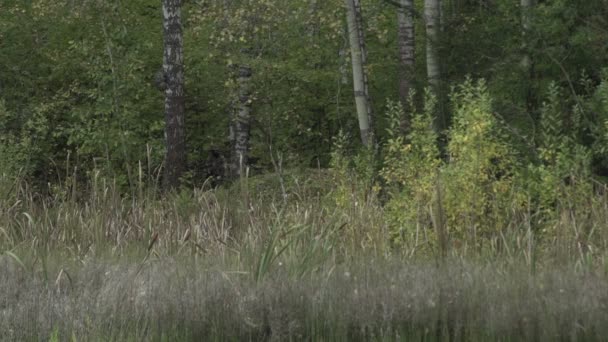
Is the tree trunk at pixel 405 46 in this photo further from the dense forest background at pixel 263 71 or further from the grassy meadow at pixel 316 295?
the grassy meadow at pixel 316 295

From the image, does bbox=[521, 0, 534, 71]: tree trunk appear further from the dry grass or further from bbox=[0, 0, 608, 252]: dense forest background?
the dry grass

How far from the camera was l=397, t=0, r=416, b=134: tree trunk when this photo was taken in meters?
13.8

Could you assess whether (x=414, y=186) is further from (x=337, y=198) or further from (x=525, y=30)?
(x=525, y=30)

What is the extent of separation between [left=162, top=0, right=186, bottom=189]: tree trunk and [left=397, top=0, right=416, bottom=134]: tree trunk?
4.05 metres

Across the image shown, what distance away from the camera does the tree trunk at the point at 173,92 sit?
16.6 m

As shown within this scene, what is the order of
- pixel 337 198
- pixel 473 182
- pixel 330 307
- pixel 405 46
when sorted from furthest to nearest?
pixel 405 46, pixel 337 198, pixel 473 182, pixel 330 307

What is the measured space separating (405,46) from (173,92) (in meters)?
4.53

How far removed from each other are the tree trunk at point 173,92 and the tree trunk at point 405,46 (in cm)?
405

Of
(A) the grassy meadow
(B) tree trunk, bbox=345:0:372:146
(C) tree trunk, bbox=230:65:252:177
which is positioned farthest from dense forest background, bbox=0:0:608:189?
(A) the grassy meadow

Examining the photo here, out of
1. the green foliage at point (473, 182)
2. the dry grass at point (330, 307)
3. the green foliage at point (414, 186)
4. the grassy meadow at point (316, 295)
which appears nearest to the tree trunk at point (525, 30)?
the green foliage at point (414, 186)

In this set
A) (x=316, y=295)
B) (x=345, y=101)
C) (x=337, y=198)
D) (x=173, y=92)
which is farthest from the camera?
(x=345, y=101)

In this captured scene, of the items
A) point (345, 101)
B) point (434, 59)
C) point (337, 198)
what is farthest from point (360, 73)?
point (345, 101)

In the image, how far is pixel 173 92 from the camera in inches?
671

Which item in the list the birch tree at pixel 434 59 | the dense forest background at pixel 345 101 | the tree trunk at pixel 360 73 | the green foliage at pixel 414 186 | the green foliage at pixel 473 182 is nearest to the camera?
the green foliage at pixel 473 182
